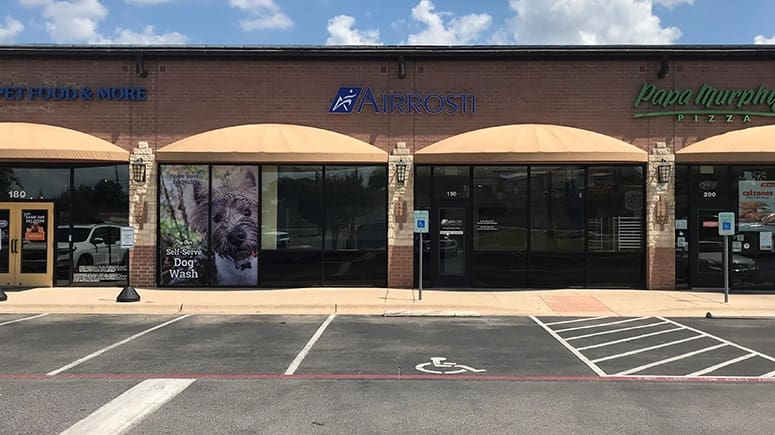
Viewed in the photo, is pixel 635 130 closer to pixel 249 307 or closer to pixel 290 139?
pixel 290 139

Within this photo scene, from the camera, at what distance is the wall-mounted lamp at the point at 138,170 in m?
15.0

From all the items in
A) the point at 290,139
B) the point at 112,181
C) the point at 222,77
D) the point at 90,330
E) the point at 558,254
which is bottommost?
the point at 90,330

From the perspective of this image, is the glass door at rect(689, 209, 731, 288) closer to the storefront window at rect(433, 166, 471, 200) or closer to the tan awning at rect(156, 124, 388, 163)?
the storefront window at rect(433, 166, 471, 200)

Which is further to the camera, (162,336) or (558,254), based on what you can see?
(558,254)

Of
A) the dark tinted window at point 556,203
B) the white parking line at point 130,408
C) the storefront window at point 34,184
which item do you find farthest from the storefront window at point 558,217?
the storefront window at point 34,184

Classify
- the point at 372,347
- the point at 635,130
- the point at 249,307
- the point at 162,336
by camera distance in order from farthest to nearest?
the point at 635,130, the point at 249,307, the point at 162,336, the point at 372,347

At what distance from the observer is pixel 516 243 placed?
49.9ft

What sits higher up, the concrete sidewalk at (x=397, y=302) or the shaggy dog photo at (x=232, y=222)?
the shaggy dog photo at (x=232, y=222)

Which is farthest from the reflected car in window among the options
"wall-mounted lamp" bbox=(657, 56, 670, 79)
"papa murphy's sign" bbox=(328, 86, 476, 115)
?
"wall-mounted lamp" bbox=(657, 56, 670, 79)

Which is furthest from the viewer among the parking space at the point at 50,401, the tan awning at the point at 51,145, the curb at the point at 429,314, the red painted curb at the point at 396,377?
the tan awning at the point at 51,145

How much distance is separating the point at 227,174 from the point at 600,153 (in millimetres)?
8732

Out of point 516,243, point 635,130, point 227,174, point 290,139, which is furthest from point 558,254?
point 227,174

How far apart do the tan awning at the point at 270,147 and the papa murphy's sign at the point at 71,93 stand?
5.41 ft

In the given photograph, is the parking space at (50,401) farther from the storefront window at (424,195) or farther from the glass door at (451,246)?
the glass door at (451,246)
